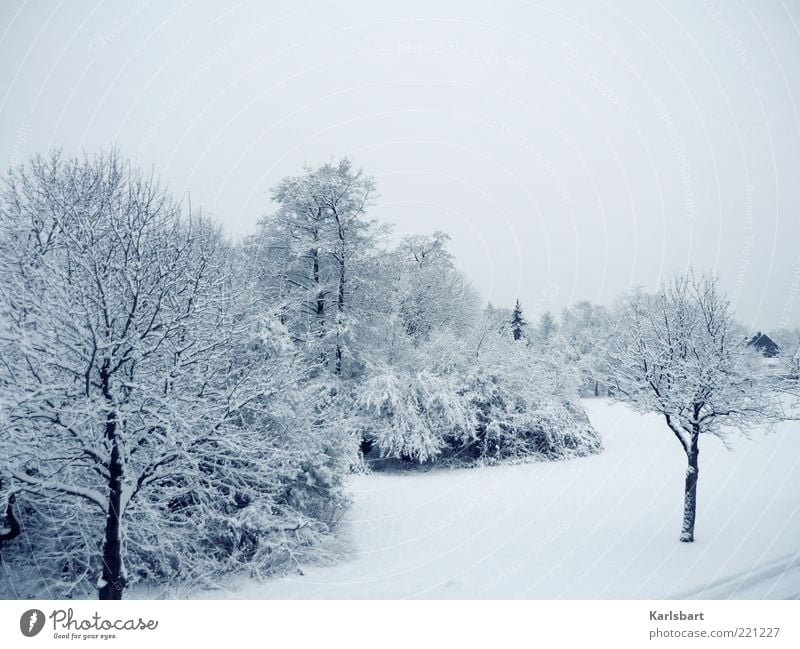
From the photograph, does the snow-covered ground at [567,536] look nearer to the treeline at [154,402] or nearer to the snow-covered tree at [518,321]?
the treeline at [154,402]

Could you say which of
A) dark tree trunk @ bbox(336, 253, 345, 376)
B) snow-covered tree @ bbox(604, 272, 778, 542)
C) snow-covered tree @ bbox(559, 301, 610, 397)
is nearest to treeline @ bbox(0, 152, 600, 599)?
dark tree trunk @ bbox(336, 253, 345, 376)

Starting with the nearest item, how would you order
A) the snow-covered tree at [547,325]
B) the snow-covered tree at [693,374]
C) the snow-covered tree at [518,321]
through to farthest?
1. the snow-covered tree at [693,374]
2. the snow-covered tree at [518,321]
3. the snow-covered tree at [547,325]

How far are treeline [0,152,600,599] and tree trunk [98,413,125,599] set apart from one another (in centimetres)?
3

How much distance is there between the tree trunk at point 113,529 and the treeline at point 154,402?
0.03 m

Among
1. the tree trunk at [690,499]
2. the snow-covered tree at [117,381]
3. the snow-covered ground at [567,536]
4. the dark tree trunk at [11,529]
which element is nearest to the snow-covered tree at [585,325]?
the snow-covered ground at [567,536]

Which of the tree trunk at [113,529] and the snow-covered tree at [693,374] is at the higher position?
the snow-covered tree at [693,374]

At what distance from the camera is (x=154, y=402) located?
253 inches

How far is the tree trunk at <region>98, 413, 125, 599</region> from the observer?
19.4 feet

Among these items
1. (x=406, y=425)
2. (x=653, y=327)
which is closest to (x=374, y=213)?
(x=406, y=425)

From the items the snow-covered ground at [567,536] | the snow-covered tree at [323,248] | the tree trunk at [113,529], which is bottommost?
the snow-covered ground at [567,536]

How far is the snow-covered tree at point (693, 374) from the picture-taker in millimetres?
9297

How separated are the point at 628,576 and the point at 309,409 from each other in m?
7.41

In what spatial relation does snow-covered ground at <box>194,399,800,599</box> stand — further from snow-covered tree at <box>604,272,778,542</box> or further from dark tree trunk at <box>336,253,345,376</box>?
dark tree trunk at <box>336,253,345,376</box>

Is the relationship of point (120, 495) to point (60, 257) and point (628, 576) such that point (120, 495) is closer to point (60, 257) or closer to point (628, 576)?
point (60, 257)
